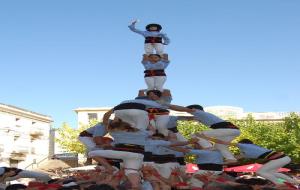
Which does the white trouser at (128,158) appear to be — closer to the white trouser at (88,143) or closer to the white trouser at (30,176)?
the white trouser at (88,143)

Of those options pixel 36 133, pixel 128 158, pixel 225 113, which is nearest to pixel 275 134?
pixel 225 113

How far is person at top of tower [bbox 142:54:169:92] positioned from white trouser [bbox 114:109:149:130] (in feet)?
10.6

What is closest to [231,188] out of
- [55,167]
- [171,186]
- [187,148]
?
[171,186]

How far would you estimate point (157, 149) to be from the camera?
1200cm

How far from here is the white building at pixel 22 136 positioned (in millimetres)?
64188

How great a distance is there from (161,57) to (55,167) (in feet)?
98.7

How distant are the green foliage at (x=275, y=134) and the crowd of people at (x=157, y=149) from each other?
3227 centimetres

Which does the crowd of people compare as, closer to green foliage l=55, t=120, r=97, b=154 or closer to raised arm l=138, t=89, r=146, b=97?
raised arm l=138, t=89, r=146, b=97

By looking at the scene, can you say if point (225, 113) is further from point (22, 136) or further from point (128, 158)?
point (128, 158)

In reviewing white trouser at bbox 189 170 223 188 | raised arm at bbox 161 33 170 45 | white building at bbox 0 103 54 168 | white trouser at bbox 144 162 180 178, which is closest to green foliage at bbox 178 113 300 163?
white building at bbox 0 103 54 168

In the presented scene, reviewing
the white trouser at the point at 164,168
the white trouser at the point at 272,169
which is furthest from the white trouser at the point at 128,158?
the white trouser at the point at 272,169

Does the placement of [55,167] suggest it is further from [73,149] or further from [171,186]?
[171,186]

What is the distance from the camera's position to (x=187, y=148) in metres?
12.0

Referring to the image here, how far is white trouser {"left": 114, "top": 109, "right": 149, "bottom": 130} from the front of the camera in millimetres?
10062
